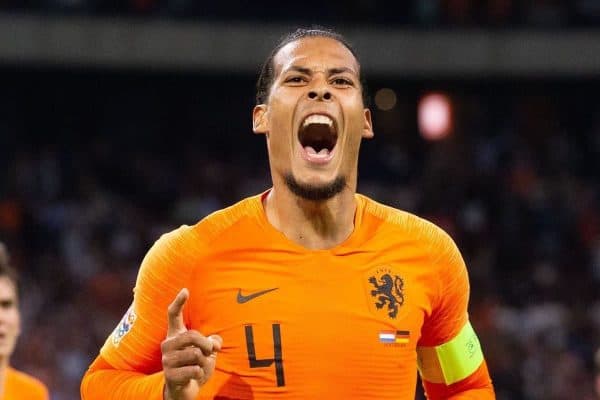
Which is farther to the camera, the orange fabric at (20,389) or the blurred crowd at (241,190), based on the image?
the blurred crowd at (241,190)

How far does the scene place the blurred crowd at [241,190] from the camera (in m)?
11.1

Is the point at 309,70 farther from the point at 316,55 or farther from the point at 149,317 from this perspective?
the point at 149,317

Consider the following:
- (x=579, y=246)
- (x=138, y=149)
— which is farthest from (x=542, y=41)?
(x=138, y=149)

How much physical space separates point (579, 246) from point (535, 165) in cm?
170

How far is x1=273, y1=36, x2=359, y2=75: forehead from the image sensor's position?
332cm

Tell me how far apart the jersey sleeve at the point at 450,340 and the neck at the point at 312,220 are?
281 millimetres

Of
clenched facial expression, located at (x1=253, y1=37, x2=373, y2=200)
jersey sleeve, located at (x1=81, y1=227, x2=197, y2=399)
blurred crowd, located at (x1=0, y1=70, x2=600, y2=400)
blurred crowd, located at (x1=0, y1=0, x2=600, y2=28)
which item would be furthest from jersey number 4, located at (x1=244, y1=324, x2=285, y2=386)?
blurred crowd, located at (x1=0, y1=0, x2=600, y2=28)

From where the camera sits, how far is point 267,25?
1434cm

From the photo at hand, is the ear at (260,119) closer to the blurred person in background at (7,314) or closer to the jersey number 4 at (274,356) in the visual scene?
the jersey number 4 at (274,356)

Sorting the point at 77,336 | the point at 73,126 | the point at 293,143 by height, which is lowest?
the point at 77,336

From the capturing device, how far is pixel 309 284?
3.21 meters

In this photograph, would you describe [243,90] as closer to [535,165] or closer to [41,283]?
[535,165]

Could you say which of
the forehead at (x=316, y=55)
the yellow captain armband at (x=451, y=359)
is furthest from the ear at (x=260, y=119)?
the yellow captain armband at (x=451, y=359)

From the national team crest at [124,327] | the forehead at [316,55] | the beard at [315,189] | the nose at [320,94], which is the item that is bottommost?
the national team crest at [124,327]
